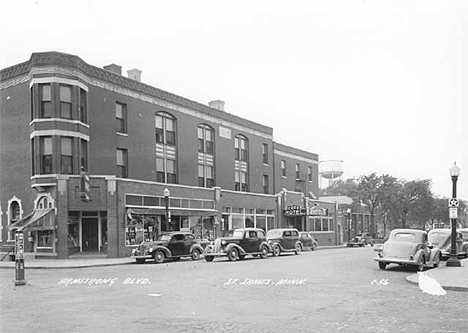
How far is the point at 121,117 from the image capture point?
118 feet

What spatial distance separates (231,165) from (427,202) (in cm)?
3355

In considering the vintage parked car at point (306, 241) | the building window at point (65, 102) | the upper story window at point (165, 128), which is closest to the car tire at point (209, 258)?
the building window at point (65, 102)

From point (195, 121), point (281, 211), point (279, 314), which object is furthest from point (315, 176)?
point (279, 314)

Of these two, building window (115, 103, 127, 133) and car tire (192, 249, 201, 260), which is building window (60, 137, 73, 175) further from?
car tire (192, 249, 201, 260)

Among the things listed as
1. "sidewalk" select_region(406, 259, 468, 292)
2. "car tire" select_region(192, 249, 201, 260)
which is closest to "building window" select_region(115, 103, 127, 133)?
"car tire" select_region(192, 249, 201, 260)

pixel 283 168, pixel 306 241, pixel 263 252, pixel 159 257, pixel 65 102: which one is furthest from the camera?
pixel 283 168

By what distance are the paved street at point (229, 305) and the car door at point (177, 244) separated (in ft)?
30.9

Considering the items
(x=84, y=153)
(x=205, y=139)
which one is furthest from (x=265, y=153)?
(x=84, y=153)

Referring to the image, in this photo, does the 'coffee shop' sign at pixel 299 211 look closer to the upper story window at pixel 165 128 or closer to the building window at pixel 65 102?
the upper story window at pixel 165 128

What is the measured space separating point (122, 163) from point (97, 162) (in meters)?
2.55

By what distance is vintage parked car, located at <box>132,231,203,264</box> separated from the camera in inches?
1078

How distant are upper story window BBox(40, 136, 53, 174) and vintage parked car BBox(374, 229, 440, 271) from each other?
18959 millimetres

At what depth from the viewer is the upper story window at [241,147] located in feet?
161

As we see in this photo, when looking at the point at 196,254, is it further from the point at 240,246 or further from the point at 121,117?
the point at 121,117
